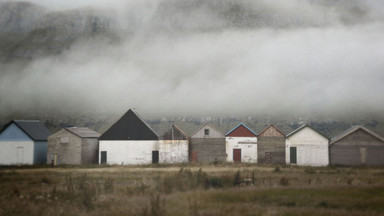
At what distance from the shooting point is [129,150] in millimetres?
46906

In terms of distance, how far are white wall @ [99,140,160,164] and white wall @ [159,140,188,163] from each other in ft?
2.68

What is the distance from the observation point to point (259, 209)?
49.2 feet

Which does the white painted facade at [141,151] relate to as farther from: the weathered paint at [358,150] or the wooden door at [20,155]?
the weathered paint at [358,150]

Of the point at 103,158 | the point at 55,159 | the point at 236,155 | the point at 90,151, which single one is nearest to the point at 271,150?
the point at 236,155

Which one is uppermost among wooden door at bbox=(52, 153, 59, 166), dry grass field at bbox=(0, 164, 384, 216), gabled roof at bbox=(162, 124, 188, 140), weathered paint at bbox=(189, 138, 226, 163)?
gabled roof at bbox=(162, 124, 188, 140)

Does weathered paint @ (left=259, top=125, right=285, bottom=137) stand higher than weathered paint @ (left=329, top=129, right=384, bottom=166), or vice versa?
weathered paint @ (left=259, top=125, right=285, bottom=137)

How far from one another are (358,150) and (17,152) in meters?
37.2

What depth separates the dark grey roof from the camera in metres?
48.1

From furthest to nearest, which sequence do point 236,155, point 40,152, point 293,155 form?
point 40,152 → point 236,155 → point 293,155

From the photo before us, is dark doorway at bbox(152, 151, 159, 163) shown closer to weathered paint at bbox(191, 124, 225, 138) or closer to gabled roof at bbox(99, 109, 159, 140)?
gabled roof at bbox(99, 109, 159, 140)

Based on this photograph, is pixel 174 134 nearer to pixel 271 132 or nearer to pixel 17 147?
pixel 271 132

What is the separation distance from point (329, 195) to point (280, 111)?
487 ft

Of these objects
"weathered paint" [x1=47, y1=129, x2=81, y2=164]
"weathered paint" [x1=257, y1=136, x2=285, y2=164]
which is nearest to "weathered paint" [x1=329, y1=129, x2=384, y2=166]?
"weathered paint" [x1=257, y1=136, x2=285, y2=164]

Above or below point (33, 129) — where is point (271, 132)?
below
